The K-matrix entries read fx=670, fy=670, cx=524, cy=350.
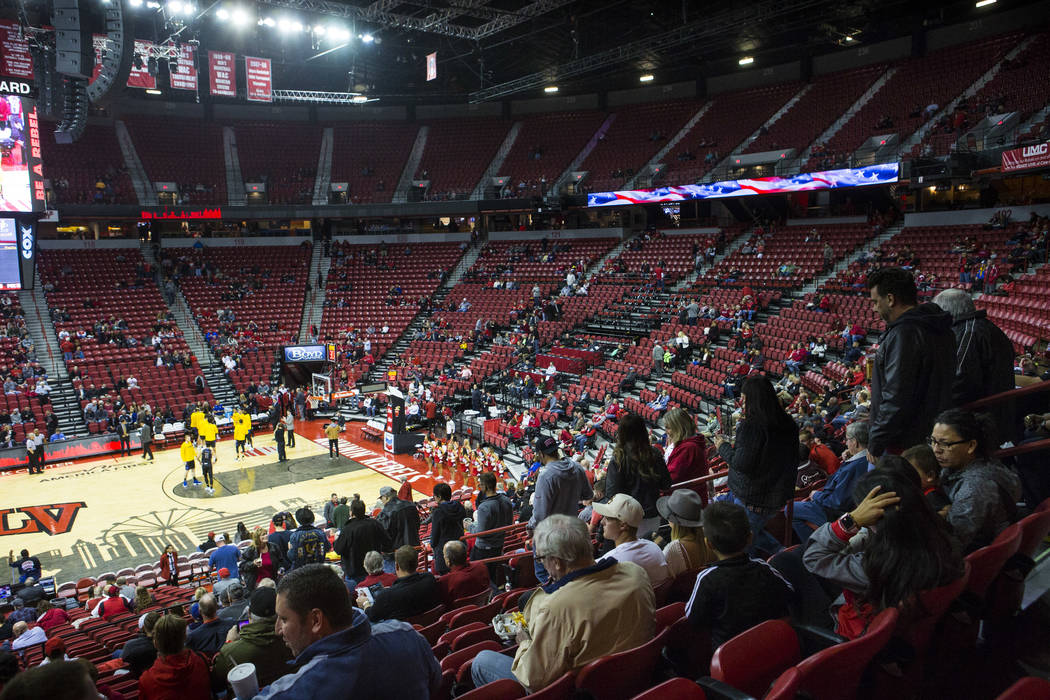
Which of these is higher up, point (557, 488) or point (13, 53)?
point (13, 53)

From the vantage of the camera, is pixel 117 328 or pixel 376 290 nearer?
pixel 117 328

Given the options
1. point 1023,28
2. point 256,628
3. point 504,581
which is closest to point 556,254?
point 1023,28

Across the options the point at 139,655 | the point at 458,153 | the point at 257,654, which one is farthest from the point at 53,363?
the point at 257,654

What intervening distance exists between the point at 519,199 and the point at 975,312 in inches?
1191

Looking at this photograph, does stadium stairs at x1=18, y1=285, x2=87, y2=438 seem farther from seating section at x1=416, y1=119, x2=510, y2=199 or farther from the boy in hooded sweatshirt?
the boy in hooded sweatshirt

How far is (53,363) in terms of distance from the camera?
2483 cm

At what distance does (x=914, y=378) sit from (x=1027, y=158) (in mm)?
15998

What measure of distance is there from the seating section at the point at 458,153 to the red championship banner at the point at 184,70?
14925 millimetres

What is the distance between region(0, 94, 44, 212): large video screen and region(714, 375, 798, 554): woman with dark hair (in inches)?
800

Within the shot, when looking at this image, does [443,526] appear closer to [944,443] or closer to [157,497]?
[944,443]

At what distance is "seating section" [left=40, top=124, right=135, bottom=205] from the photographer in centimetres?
3180

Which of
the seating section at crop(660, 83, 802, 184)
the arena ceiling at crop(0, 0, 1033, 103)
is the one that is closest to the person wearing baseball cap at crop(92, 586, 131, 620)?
the arena ceiling at crop(0, 0, 1033, 103)

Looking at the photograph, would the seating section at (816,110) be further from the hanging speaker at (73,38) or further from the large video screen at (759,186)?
the hanging speaker at (73,38)

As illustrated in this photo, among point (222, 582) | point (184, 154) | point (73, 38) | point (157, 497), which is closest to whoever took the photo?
point (222, 582)
